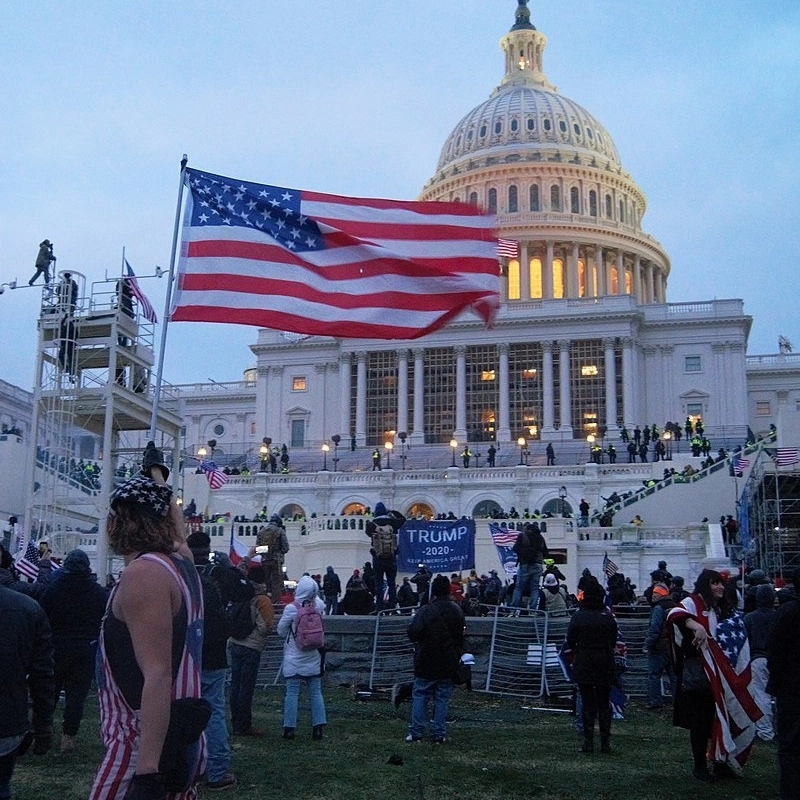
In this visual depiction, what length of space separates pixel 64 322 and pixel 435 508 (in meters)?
30.5

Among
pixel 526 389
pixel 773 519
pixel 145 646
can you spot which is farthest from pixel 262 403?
pixel 145 646

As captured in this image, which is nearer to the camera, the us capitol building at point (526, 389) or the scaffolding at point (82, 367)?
the scaffolding at point (82, 367)

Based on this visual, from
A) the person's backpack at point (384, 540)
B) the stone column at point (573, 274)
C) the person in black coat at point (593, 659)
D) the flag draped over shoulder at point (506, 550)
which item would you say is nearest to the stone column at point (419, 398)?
the stone column at point (573, 274)

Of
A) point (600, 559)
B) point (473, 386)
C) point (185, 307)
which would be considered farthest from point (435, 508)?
point (185, 307)

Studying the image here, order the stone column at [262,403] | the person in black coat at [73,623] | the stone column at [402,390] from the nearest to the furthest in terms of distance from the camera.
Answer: the person in black coat at [73,623] < the stone column at [402,390] < the stone column at [262,403]

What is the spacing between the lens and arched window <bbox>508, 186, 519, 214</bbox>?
4155 inches

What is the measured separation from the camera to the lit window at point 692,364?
8206 centimetres

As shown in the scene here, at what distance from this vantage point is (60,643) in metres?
12.2

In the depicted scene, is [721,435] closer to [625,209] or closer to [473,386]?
[473,386]

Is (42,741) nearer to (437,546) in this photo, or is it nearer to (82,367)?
(437,546)

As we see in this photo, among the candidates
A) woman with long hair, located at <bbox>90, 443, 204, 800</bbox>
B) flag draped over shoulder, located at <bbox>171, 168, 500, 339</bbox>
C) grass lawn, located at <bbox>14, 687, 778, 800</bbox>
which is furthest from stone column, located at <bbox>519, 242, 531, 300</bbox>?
woman with long hair, located at <bbox>90, 443, 204, 800</bbox>

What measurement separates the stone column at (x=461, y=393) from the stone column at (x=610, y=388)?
9499 mm

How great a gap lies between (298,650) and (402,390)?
228 feet

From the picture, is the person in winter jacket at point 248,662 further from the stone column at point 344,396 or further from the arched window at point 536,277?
the arched window at point 536,277
